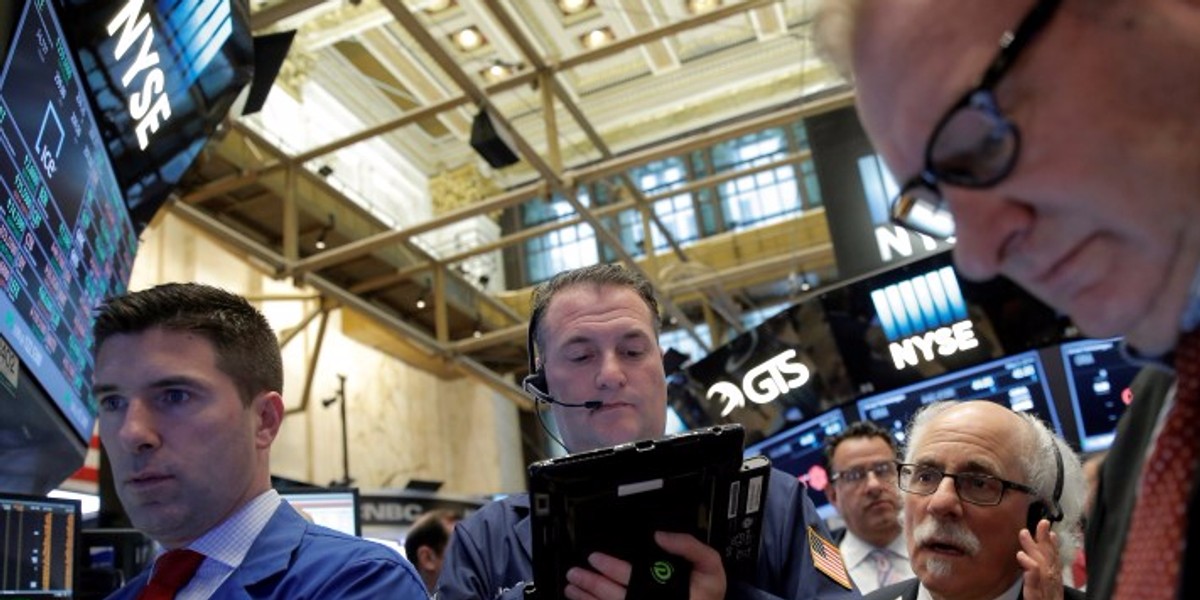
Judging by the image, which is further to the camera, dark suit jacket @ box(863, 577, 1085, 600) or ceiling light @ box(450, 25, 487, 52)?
ceiling light @ box(450, 25, 487, 52)

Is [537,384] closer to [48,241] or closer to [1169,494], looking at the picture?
[1169,494]

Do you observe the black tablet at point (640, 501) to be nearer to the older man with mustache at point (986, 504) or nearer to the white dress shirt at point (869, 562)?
the older man with mustache at point (986, 504)

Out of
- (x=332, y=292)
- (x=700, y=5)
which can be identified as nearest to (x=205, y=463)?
(x=332, y=292)

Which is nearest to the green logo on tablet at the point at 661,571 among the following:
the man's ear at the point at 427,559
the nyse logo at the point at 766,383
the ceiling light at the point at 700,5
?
the man's ear at the point at 427,559

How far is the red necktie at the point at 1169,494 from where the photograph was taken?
0.78 m

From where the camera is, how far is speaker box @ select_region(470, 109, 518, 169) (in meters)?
6.43

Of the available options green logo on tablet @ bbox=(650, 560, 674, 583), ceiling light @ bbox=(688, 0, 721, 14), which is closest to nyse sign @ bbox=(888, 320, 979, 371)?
green logo on tablet @ bbox=(650, 560, 674, 583)

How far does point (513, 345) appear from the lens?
13398mm

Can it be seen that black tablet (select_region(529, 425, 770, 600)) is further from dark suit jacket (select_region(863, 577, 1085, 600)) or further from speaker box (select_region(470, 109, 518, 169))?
speaker box (select_region(470, 109, 518, 169))

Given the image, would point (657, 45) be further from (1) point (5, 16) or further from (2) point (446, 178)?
(1) point (5, 16)

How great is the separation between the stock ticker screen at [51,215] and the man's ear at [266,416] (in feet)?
3.54

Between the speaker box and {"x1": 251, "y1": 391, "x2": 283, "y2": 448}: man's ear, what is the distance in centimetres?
454

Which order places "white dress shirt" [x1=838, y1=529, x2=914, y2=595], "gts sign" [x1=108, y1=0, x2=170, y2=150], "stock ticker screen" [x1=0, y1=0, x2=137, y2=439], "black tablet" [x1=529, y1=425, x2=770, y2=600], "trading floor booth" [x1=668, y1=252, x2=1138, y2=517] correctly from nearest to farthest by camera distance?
"black tablet" [x1=529, y1=425, x2=770, y2=600], "stock ticker screen" [x1=0, y1=0, x2=137, y2=439], "gts sign" [x1=108, y1=0, x2=170, y2=150], "white dress shirt" [x1=838, y1=529, x2=914, y2=595], "trading floor booth" [x1=668, y1=252, x2=1138, y2=517]

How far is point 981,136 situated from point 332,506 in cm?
435
